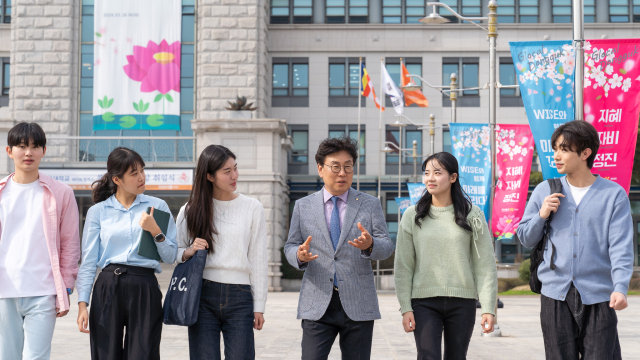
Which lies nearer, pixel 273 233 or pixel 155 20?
pixel 273 233

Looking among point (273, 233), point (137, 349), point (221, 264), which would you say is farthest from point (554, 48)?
point (273, 233)

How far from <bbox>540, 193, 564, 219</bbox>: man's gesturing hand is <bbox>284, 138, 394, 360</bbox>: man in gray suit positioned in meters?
1.04

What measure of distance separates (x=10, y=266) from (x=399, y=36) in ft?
118

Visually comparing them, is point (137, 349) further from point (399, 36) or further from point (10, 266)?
point (399, 36)

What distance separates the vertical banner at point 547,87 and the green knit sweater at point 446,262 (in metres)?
3.52

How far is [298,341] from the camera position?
1298cm

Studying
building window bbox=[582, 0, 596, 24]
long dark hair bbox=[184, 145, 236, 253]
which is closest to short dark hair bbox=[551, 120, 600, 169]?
long dark hair bbox=[184, 145, 236, 253]

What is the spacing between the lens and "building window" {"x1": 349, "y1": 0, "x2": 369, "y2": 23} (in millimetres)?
40719

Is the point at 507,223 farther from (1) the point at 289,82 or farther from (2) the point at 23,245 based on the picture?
(1) the point at 289,82

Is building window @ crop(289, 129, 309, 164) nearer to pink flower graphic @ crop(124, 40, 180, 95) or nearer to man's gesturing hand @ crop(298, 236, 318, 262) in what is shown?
pink flower graphic @ crop(124, 40, 180, 95)

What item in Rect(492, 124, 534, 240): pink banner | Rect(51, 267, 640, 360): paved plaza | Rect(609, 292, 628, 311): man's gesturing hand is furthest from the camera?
Rect(492, 124, 534, 240): pink banner

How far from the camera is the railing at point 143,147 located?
1155 inches

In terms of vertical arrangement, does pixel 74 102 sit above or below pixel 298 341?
above

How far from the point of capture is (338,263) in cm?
548
